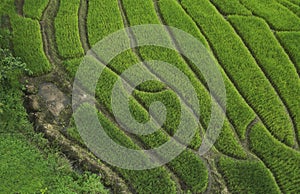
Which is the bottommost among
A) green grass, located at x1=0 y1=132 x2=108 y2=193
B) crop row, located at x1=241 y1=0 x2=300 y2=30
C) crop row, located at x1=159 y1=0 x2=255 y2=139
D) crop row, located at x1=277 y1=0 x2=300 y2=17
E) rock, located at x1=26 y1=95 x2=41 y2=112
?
green grass, located at x1=0 y1=132 x2=108 y2=193

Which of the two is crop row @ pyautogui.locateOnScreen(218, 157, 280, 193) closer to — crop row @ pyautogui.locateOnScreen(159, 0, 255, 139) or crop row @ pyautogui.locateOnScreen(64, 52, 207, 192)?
crop row @ pyautogui.locateOnScreen(64, 52, 207, 192)

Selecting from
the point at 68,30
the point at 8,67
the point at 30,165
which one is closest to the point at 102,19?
the point at 68,30

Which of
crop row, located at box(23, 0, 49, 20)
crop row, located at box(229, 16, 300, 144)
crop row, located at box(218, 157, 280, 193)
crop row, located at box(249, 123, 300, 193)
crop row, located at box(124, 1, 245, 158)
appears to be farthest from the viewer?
crop row, located at box(23, 0, 49, 20)

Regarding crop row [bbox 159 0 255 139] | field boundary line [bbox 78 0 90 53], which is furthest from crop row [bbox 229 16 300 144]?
field boundary line [bbox 78 0 90 53]

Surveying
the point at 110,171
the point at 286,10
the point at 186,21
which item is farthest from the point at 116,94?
the point at 286,10

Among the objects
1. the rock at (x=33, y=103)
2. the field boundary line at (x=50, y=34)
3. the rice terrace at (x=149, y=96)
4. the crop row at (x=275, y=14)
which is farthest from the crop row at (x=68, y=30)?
the crop row at (x=275, y=14)

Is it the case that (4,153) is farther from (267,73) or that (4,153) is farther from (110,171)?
(267,73)

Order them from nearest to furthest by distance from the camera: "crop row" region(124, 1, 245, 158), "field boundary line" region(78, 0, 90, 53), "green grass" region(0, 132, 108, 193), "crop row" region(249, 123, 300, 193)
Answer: "green grass" region(0, 132, 108, 193) → "crop row" region(249, 123, 300, 193) → "crop row" region(124, 1, 245, 158) → "field boundary line" region(78, 0, 90, 53)
